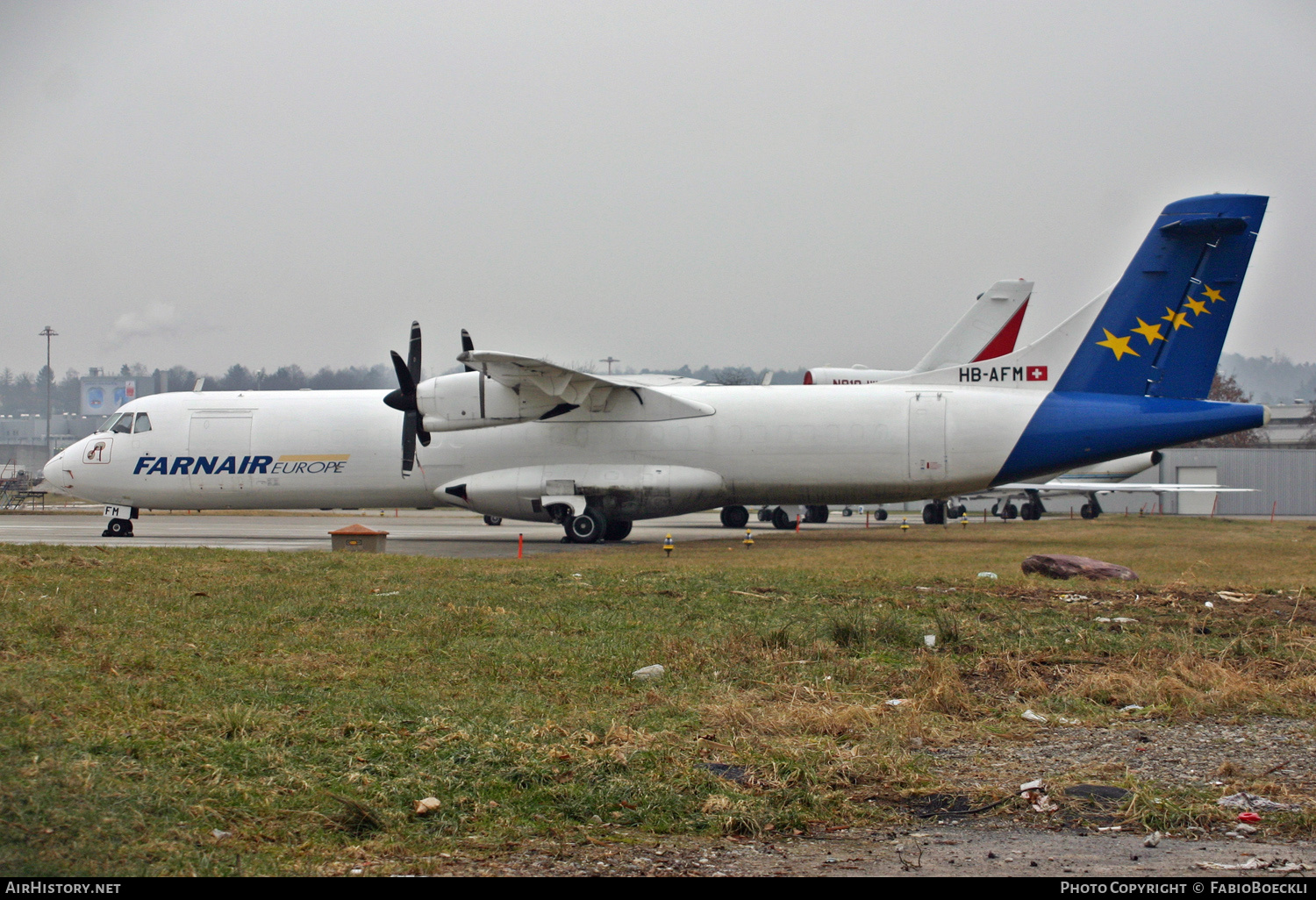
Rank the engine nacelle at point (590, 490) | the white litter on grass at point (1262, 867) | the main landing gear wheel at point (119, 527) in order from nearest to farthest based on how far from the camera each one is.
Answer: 1. the white litter on grass at point (1262, 867)
2. the engine nacelle at point (590, 490)
3. the main landing gear wheel at point (119, 527)

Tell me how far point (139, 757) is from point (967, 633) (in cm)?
662

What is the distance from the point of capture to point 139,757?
4.76 m

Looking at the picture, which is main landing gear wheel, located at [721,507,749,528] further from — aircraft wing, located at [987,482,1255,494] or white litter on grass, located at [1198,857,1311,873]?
white litter on grass, located at [1198,857,1311,873]

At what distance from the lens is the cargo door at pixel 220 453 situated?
24.4 metres

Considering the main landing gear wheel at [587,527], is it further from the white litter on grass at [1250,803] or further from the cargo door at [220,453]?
the white litter on grass at [1250,803]

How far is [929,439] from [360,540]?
456 inches

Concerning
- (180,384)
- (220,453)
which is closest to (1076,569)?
(220,453)

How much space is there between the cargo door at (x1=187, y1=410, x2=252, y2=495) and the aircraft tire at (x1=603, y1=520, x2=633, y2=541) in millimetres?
8581

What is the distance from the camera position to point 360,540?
18844mm

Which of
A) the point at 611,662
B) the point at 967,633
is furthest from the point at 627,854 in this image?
the point at 967,633

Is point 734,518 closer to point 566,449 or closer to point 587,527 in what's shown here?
point 587,527

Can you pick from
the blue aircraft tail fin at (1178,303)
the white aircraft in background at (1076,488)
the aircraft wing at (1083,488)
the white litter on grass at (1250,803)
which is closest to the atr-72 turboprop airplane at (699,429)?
the blue aircraft tail fin at (1178,303)

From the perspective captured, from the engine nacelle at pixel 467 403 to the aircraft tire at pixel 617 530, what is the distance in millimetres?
3747

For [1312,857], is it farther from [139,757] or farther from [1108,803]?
[139,757]
